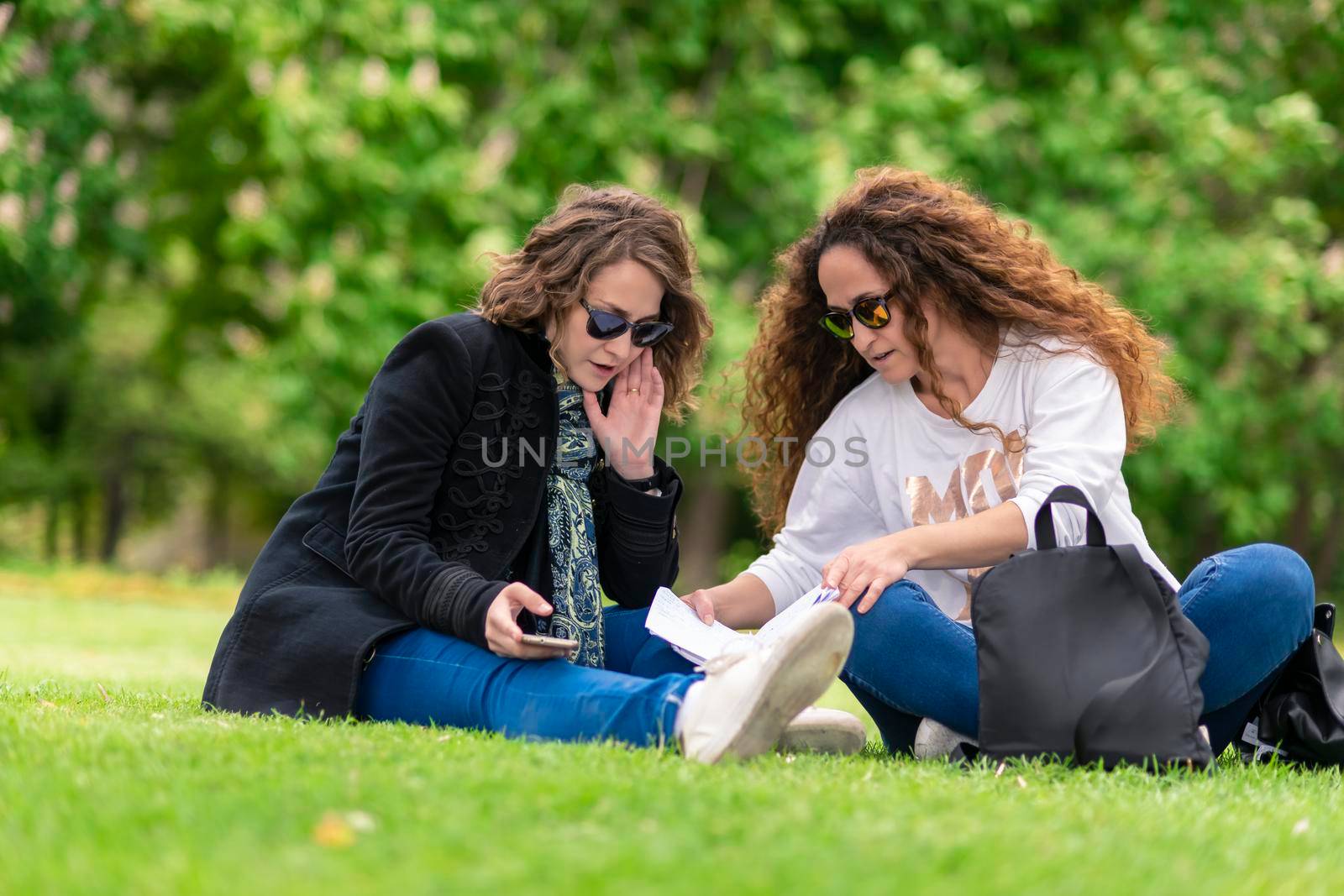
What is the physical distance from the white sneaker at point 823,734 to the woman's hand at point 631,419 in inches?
34.6

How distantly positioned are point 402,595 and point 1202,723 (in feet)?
7.01

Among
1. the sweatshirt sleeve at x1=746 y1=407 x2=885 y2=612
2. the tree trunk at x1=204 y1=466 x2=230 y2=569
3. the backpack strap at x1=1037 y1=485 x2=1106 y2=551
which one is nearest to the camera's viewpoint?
the backpack strap at x1=1037 y1=485 x2=1106 y2=551

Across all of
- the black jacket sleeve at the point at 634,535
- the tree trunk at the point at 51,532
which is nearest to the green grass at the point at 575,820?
the black jacket sleeve at the point at 634,535

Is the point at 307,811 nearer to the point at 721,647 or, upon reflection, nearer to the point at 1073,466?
the point at 721,647

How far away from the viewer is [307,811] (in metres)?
2.21

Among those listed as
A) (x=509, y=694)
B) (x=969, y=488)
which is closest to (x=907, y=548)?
(x=969, y=488)

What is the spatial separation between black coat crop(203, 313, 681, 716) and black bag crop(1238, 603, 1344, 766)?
194 cm

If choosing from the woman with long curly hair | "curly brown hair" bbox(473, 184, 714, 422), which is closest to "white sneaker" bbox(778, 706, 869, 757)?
the woman with long curly hair

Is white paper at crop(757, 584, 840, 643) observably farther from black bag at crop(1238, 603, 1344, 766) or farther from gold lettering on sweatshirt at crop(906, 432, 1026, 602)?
black bag at crop(1238, 603, 1344, 766)

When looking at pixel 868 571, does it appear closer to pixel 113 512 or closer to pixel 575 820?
pixel 575 820

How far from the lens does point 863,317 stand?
3809 mm

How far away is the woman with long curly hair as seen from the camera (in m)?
3.38

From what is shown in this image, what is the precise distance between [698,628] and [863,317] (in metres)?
1.02

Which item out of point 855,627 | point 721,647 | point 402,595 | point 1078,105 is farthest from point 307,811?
point 1078,105
